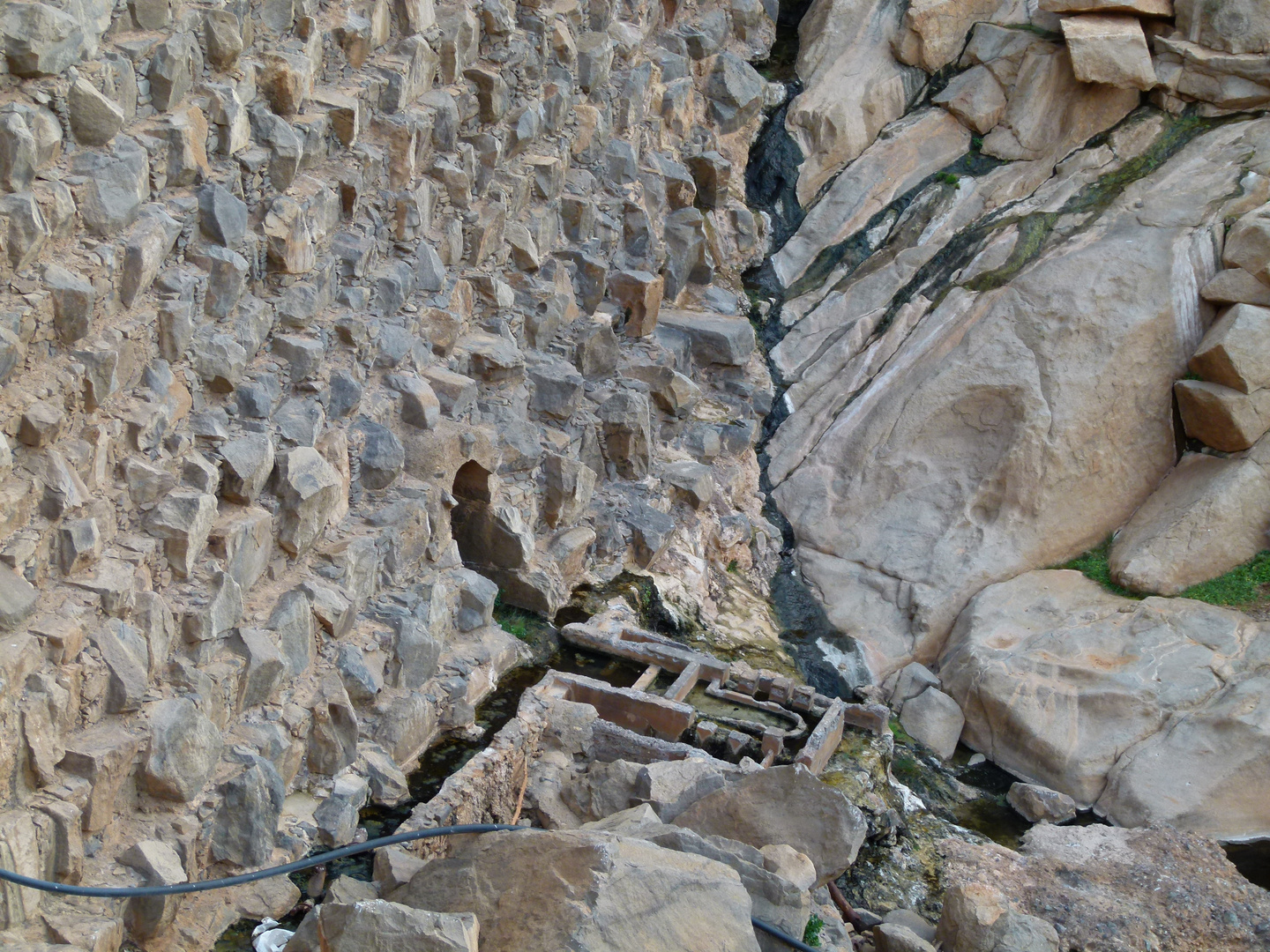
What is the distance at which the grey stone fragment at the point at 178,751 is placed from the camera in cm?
780

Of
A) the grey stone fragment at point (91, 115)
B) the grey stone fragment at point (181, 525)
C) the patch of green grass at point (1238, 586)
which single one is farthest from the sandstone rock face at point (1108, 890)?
the grey stone fragment at point (91, 115)

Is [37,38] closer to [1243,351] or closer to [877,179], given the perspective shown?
[1243,351]

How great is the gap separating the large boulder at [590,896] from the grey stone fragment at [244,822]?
1.59 meters

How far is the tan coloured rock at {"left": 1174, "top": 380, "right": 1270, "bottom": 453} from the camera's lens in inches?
490

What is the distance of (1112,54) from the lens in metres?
14.5

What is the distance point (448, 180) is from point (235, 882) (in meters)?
6.80

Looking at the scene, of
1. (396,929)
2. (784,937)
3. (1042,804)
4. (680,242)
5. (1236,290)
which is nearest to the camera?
(396,929)

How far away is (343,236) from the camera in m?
10.8

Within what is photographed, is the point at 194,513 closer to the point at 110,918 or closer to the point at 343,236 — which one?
the point at 110,918

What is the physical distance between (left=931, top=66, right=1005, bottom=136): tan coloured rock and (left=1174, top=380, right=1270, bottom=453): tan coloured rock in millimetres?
4590

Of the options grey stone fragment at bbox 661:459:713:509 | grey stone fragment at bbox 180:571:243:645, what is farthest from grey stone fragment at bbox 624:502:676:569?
grey stone fragment at bbox 180:571:243:645

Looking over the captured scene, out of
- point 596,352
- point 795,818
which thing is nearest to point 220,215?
point 596,352

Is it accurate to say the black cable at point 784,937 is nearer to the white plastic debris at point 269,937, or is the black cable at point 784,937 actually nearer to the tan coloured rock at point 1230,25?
the white plastic debris at point 269,937

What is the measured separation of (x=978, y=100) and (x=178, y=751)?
12.2 metres
